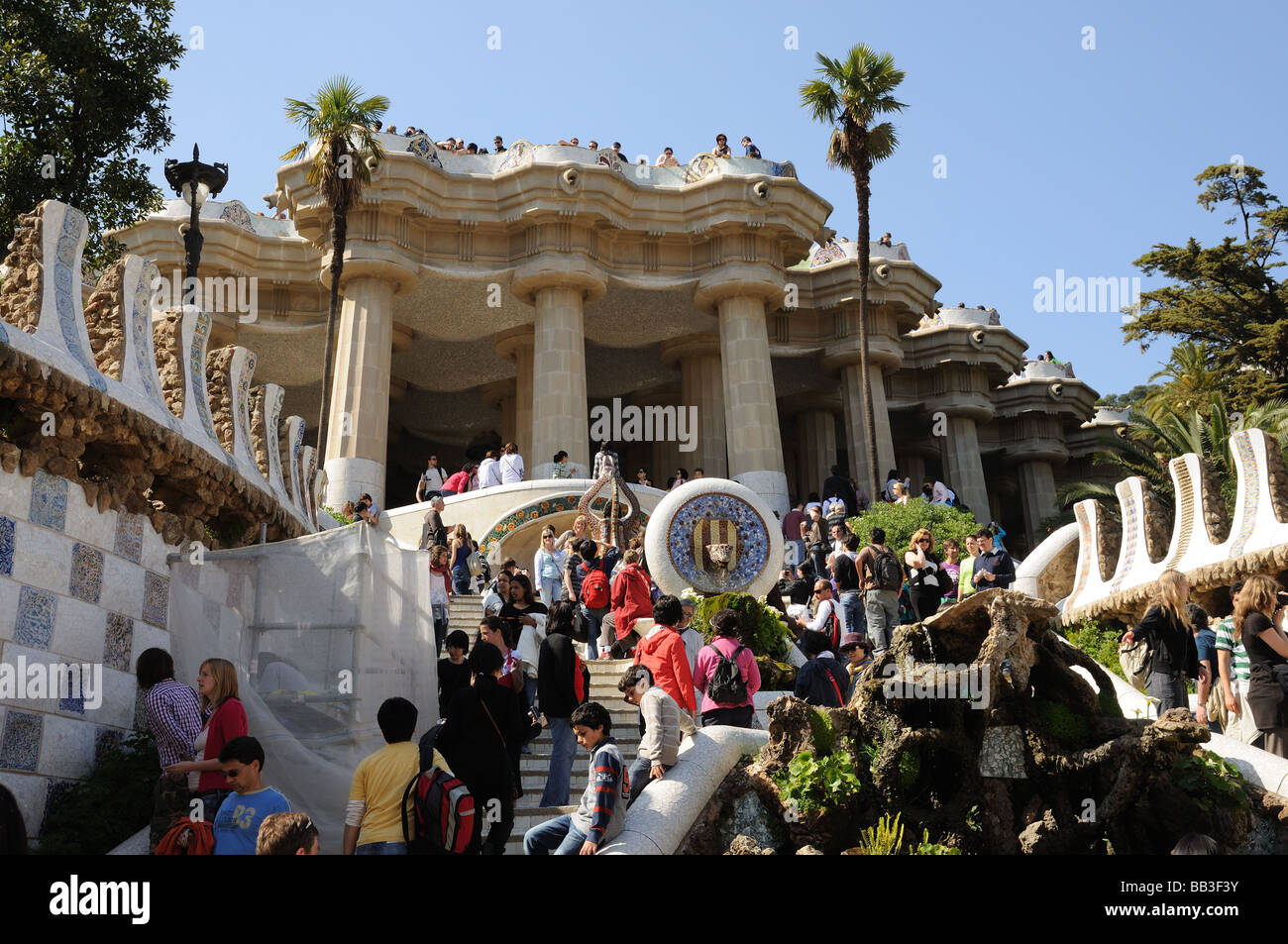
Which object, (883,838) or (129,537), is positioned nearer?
(883,838)

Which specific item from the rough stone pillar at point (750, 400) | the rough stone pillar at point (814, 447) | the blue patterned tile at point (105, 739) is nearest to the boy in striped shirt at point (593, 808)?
the blue patterned tile at point (105, 739)

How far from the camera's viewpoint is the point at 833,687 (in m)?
10.0

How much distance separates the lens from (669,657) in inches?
366

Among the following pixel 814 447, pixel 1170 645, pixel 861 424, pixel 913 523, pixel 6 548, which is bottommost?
pixel 1170 645

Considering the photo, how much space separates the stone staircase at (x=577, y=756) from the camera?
8.88 meters

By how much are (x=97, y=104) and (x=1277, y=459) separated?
16392 mm

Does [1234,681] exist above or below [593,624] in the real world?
below

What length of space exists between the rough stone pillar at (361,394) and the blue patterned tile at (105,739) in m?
18.2

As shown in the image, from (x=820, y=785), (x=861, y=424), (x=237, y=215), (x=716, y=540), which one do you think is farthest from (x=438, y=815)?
(x=861, y=424)

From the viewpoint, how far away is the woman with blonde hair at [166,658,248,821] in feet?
24.3

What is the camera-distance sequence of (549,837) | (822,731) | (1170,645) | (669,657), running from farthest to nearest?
1. (669,657)
2. (1170,645)
3. (822,731)
4. (549,837)

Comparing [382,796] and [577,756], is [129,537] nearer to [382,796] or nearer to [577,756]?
[577,756]

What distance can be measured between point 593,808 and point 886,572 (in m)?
7.78
